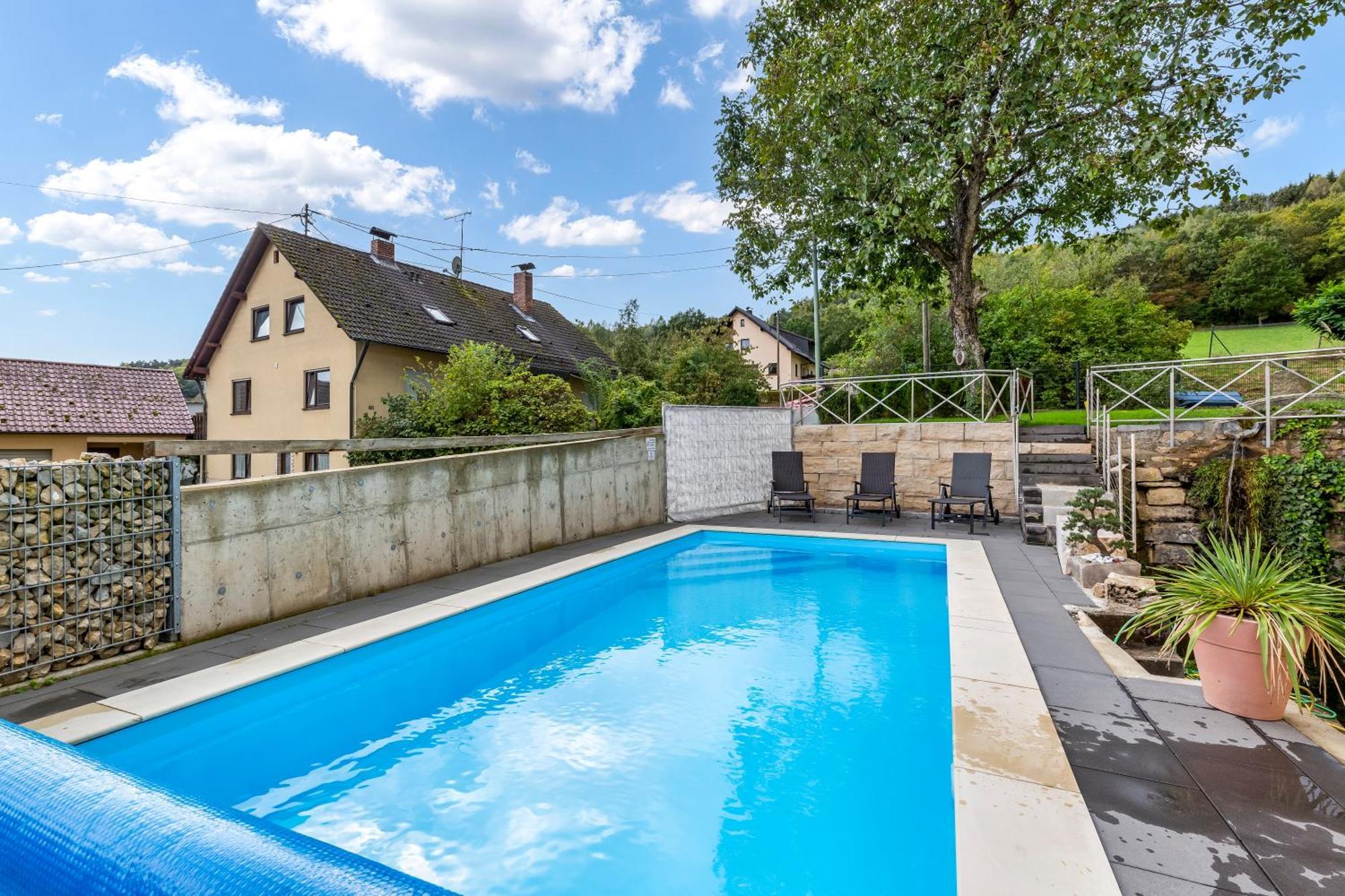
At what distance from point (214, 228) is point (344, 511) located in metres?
19.3

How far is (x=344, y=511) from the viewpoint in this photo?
5.69 m

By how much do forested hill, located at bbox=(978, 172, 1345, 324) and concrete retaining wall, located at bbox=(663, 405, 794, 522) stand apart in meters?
24.1

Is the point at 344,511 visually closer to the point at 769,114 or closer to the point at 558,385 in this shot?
the point at 558,385

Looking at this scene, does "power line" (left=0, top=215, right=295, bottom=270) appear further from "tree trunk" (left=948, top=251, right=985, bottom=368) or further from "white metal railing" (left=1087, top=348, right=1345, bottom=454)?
"white metal railing" (left=1087, top=348, right=1345, bottom=454)

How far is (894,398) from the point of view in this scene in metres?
13.4

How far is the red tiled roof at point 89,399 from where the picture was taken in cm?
1694

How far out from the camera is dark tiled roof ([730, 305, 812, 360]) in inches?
1578

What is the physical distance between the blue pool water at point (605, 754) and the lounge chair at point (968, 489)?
14.6ft

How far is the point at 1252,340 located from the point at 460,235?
3407 cm

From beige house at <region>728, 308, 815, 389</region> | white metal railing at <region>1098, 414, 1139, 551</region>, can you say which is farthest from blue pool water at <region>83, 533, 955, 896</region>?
beige house at <region>728, 308, 815, 389</region>

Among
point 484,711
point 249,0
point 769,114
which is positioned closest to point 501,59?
point 249,0

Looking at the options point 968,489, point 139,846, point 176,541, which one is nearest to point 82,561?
point 176,541

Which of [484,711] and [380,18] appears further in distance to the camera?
[380,18]

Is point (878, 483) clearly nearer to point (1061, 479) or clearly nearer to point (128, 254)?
point (1061, 479)
